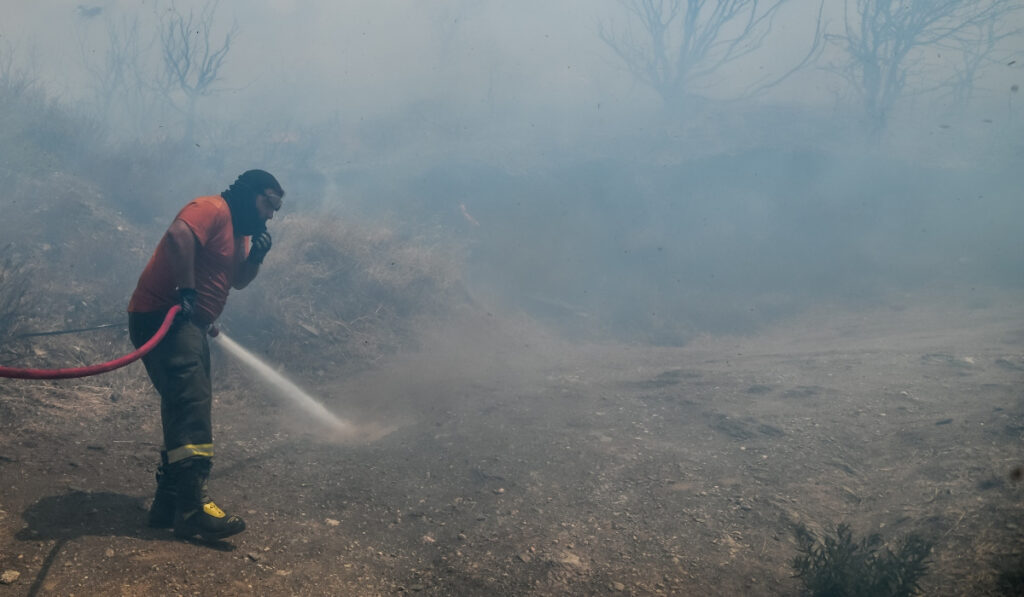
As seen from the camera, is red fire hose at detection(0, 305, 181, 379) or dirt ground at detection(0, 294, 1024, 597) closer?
red fire hose at detection(0, 305, 181, 379)

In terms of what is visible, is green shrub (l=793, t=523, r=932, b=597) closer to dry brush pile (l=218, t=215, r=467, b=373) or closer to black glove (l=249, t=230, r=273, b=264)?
black glove (l=249, t=230, r=273, b=264)

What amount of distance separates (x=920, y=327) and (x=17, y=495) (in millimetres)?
13461

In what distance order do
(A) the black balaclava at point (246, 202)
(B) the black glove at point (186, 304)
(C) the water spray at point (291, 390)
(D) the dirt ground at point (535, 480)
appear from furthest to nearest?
(C) the water spray at point (291, 390) < (A) the black balaclava at point (246, 202) < (B) the black glove at point (186, 304) < (D) the dirt ground at point (535, 480)

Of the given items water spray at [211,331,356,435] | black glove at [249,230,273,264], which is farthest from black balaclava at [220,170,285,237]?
water spray at [211,331,356,435]

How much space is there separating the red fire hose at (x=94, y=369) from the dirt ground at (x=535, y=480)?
888 millimetres

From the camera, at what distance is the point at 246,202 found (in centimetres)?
381

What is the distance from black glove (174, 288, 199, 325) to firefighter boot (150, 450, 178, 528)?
79 cm

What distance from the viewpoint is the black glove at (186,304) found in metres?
3.19

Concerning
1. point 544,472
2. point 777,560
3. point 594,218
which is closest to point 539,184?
point 594,218

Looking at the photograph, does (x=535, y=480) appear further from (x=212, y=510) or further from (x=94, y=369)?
(x=94, y=369)

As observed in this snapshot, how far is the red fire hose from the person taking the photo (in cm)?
245

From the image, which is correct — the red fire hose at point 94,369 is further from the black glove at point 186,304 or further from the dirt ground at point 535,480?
the dirt ground at point 535,480

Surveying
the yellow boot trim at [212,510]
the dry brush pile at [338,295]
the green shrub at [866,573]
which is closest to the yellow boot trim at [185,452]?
the yellow boot trim at [212,510]

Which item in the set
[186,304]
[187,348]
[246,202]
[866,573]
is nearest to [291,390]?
[246,202]
